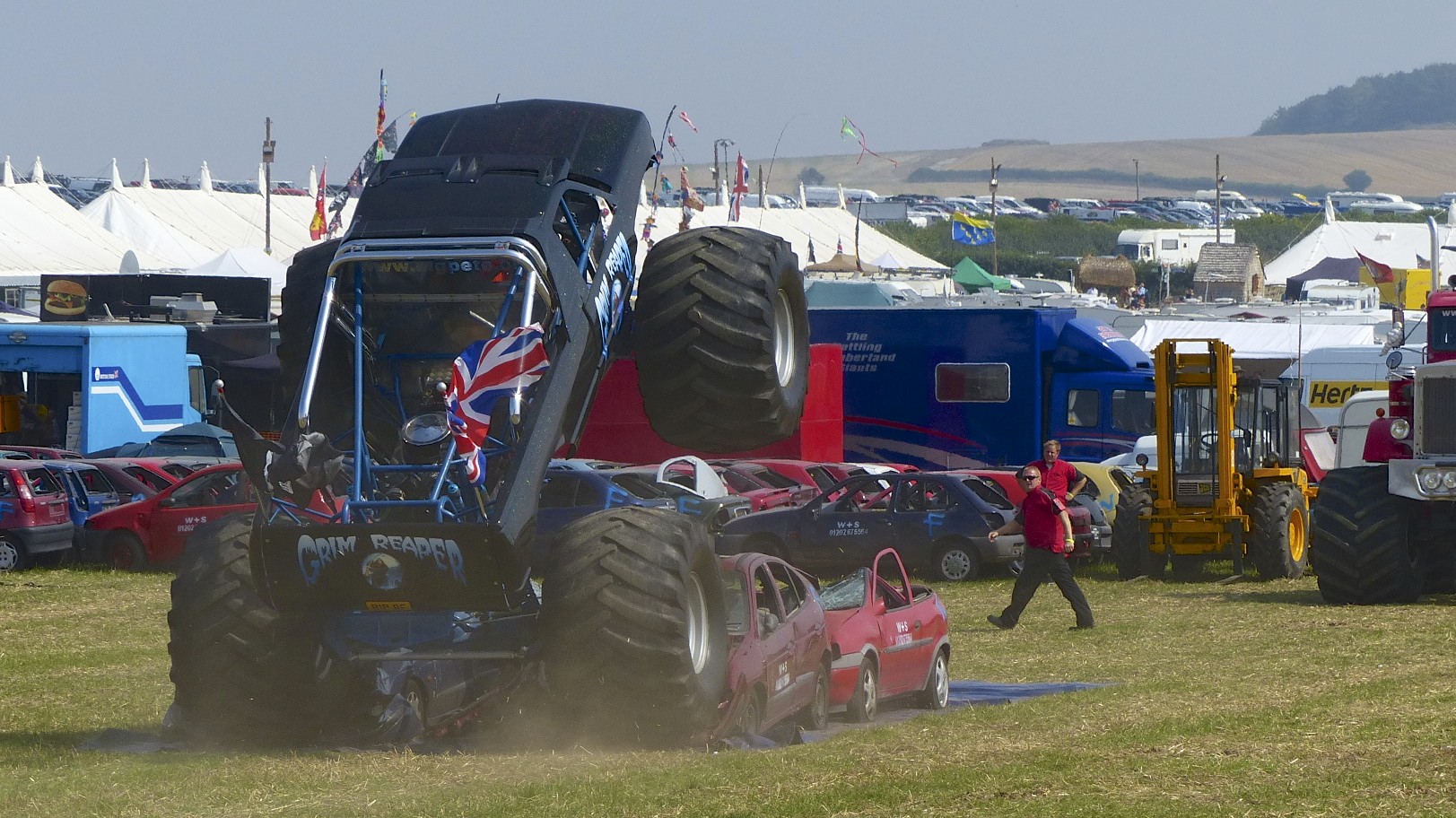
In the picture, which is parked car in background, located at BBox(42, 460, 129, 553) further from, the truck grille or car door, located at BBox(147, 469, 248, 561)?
the truck grille

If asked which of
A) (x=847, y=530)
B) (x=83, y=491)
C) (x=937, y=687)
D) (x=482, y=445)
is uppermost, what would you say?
(x=482, y=445)

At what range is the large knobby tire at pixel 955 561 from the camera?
21.8 m

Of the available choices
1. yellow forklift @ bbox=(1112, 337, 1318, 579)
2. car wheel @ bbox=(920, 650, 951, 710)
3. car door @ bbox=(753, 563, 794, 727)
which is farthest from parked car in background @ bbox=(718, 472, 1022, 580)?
car door @ bbox=(753, 563, 794, 727)

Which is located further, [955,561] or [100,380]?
[100,380]

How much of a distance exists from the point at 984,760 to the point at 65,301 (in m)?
28.4

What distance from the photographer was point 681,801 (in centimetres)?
859

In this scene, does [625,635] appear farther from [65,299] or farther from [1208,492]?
[65,299]

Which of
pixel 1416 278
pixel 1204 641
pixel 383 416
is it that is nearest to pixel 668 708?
pixel 383 416

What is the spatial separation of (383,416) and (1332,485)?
10286 mm

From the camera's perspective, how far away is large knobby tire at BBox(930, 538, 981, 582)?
21.8 m

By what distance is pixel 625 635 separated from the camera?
10.1 meters

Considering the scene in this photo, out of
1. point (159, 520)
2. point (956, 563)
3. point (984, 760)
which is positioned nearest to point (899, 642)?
point (984, 760)

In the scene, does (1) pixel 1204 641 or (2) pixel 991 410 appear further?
(2) pixel 991 410

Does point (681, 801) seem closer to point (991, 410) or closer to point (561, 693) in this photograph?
point (561, 693)
